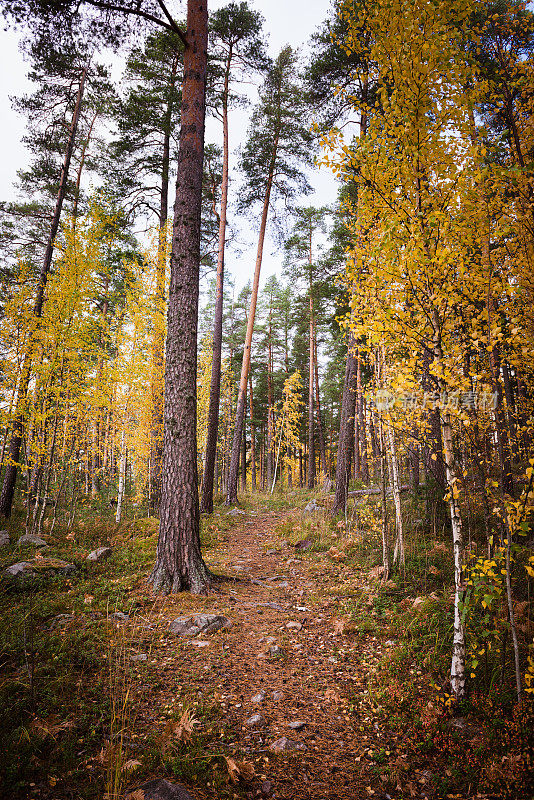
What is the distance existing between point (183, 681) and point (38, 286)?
9780 mm

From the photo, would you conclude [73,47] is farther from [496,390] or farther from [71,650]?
[71,650]

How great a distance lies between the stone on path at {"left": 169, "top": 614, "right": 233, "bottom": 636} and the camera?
14.1 ft

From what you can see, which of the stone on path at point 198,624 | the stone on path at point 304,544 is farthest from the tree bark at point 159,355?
the stone on path at point 198,624

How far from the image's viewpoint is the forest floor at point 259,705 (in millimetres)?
2307

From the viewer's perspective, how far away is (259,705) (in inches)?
125

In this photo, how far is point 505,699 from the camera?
2.94 m

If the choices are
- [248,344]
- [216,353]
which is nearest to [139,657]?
[216,353]

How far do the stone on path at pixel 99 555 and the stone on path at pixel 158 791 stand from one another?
511 cm

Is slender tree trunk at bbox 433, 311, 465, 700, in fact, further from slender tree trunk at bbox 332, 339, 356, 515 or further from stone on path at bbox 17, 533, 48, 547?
stone on path at bbox 17, 533, 48, 547

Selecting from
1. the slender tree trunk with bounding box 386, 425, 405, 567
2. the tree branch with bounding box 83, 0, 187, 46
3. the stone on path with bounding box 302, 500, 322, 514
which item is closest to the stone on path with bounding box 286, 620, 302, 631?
the slender tree trunk with bounding box 386, 425, 405, 567

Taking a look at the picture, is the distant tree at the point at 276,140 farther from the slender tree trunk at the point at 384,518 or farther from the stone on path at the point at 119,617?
the stone on path at the point at 119,617

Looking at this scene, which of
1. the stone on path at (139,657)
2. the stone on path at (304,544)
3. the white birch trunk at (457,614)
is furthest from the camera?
the stone on path at (304,544)

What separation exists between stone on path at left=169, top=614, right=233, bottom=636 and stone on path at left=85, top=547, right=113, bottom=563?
9.68 ft

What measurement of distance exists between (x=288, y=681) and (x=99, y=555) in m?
4.63
